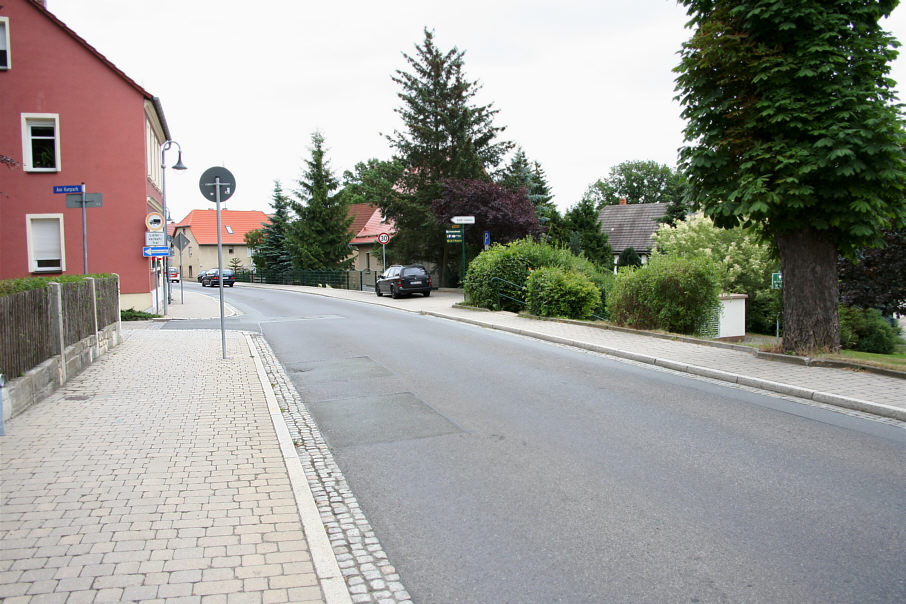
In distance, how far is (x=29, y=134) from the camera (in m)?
21.0

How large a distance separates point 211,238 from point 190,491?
3165 inches

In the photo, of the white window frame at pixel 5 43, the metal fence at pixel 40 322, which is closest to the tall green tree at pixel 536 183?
the white window frame at pixel 5 43

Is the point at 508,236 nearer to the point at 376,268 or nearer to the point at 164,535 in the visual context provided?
the point at 376,268

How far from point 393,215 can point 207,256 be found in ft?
178

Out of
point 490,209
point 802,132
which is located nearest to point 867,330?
point 802,132

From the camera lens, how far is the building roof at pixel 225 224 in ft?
264

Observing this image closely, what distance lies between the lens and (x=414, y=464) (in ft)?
17.8

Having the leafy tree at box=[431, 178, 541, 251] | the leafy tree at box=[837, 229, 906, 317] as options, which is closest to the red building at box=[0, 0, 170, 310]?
the leafy tree at box=[431, 178, 541, 251]

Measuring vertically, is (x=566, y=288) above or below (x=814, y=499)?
above

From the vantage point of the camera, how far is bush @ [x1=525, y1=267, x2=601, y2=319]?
17.3m

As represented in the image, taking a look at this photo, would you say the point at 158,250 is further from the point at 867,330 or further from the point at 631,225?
the point at 631,225

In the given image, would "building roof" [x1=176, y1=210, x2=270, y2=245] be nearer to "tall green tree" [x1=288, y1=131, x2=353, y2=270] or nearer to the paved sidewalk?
"tall green tree" [x1=288, y1=131, x2=353, y2=270]

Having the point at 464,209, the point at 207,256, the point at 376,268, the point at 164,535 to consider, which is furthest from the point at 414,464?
the point at 207,256

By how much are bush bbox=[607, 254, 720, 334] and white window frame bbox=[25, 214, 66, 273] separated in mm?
18413
